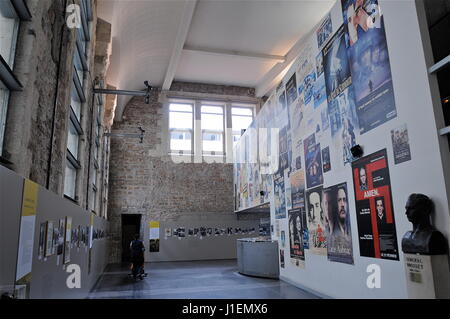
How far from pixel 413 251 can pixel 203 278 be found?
6.73 m

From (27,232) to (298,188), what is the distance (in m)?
6.08

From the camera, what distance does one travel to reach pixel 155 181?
16453 mm

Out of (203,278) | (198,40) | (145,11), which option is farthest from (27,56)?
(198,40)

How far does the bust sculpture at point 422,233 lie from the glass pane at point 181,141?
1406 cm

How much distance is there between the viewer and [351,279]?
5.54 metres

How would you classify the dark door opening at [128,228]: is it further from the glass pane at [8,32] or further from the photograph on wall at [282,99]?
the glass pane at [8,32]

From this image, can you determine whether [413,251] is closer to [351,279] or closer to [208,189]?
[351,279]

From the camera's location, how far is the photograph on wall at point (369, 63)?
4.80 meters

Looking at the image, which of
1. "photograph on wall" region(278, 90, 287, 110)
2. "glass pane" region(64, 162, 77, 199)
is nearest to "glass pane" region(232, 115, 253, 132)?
"photograph on wall" region(278, 90, 287, 110)

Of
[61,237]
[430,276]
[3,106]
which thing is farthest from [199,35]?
[430,276]

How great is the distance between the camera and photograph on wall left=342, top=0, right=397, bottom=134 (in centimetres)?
480

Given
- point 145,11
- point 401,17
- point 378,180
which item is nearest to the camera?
point 401,17

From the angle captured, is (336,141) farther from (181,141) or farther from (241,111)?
(241,111)

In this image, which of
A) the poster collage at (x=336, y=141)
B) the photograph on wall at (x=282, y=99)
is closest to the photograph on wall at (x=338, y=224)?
the poster collage at (x=336, y=141)
